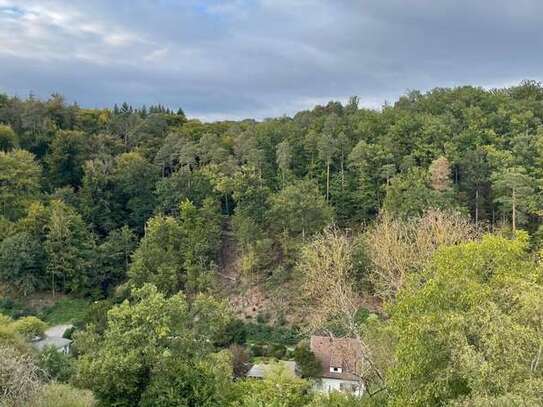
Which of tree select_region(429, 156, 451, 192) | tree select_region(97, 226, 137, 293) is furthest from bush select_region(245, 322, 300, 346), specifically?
tree select_region(429, 156, 451, 192)

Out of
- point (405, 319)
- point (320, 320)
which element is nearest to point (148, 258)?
point (320, 320)

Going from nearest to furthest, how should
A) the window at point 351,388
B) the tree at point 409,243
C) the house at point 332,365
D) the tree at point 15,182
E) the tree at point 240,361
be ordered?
the window at point 351,388, the tree at point 409,243, the house at point 332,365, the tree at point 240,361, the tree at point 15,182

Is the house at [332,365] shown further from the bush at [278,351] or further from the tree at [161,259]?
the tree at [161,259]

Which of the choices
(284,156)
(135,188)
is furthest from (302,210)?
(135,188)

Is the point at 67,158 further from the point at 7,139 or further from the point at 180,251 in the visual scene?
the point at 180,251

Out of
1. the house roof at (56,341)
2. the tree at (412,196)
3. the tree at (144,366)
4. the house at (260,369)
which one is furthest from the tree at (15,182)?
the tree at (144,366)
